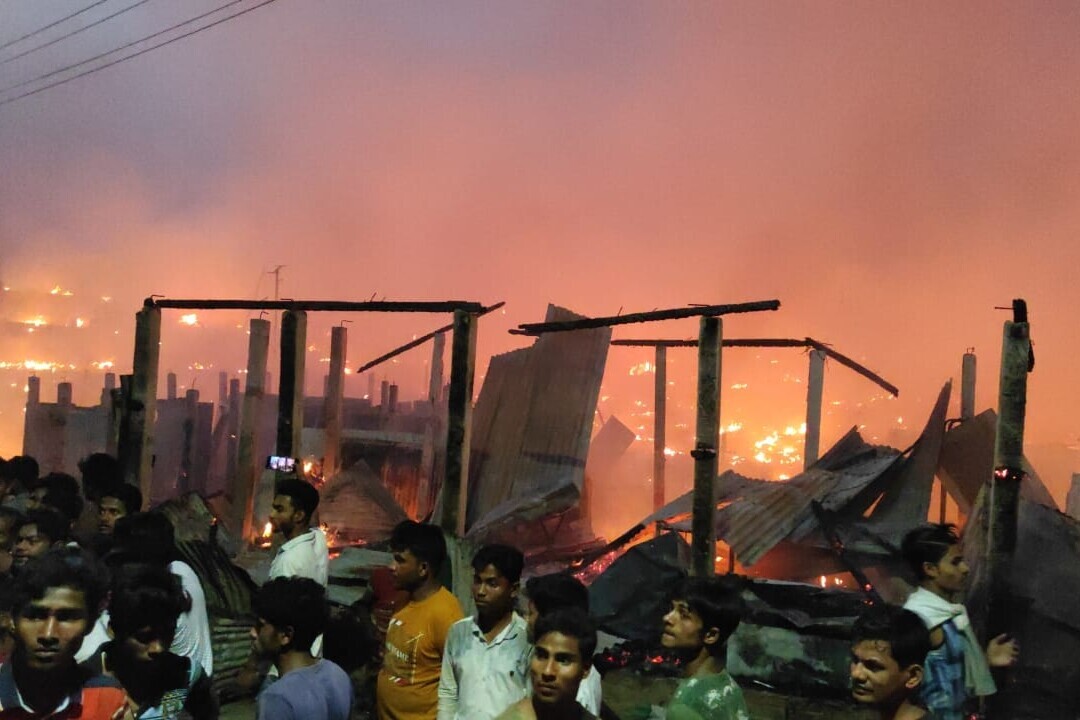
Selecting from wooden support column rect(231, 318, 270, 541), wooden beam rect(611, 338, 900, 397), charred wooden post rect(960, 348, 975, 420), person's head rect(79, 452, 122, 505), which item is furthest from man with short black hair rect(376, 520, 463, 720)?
charred wooden post rect(960, 348, 975, 420)

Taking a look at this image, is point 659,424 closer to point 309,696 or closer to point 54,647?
point 309,696

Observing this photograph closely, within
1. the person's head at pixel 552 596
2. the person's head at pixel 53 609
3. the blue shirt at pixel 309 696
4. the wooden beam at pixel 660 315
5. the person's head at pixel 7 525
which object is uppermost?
the wooden beam at pixel 660 315

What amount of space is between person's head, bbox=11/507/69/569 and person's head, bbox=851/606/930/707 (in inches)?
201

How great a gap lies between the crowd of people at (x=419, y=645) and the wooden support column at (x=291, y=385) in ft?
15.3

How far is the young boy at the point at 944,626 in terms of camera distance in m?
4.23

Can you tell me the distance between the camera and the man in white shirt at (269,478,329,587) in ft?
Result: 17.2

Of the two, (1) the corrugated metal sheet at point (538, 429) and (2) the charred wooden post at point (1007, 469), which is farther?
(1) the corrugated metal sheet at point (538, 429)

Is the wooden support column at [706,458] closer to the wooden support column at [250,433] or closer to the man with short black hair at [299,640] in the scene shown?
the man with short black hair at [299,640]

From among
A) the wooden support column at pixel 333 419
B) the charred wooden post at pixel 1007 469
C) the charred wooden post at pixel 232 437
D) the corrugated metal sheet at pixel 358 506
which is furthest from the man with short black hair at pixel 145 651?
the charred wooden post at pixel 232 437

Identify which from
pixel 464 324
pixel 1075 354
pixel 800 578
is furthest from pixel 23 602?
pixel 1075 354

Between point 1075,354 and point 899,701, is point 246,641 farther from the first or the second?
point 1075,354

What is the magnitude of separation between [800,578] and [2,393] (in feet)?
211

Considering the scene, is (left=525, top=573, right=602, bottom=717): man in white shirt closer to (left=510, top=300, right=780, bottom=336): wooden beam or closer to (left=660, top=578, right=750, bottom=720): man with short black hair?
(left=660, top=578, right=750, bottom=720): man with short black hair

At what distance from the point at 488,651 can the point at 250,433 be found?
8.14 metres
